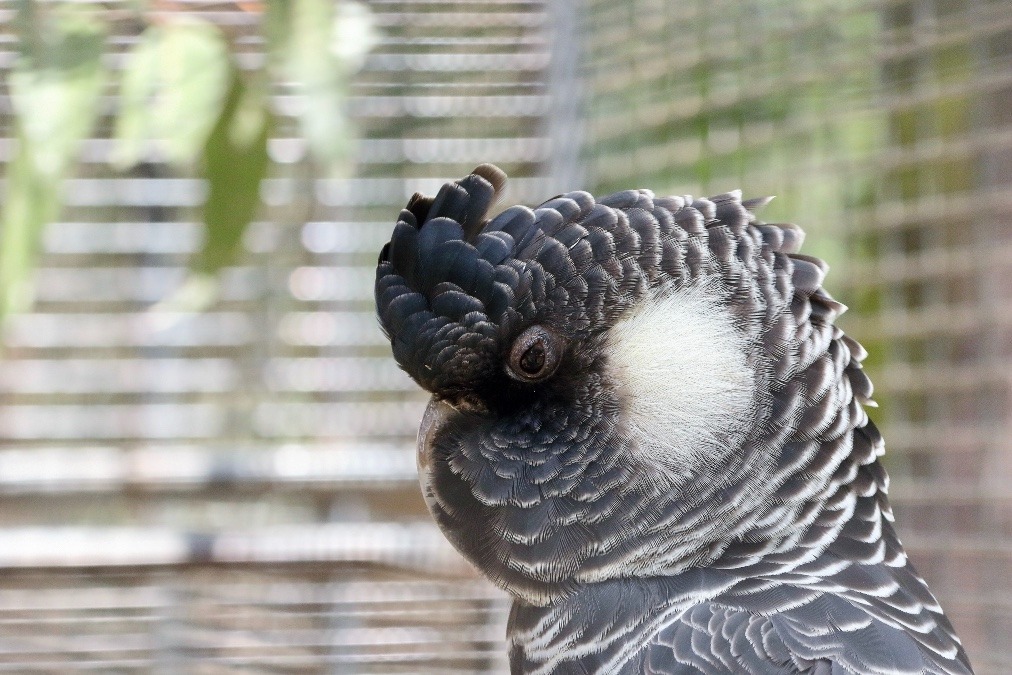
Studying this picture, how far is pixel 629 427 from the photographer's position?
2.77 ft

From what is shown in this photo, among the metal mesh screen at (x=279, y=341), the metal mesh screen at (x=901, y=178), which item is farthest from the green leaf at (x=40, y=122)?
the metal mesh screen at (x=901, y=178)

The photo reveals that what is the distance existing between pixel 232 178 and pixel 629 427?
0.48 m

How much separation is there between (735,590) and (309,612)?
78 cm

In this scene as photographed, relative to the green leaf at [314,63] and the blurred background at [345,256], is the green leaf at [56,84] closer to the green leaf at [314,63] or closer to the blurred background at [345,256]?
the blurred background at [345,256]

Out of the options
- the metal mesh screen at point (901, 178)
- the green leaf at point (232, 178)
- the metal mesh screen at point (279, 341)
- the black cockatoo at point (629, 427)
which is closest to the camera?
the black cockatoo at point (629, 427)

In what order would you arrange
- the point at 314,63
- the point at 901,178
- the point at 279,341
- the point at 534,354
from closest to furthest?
the point at 534,354, the point at 314,63, the point at 901,178, the point at 279,341

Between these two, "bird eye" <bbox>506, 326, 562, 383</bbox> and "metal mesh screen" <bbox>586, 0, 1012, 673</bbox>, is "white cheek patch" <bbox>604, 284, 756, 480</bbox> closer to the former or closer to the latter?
"bird eye" <bbox>506, 326, 562, 383</bbox>

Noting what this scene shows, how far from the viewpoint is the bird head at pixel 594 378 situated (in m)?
0.84

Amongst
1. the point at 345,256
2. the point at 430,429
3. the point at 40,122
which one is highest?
the point at 40,122

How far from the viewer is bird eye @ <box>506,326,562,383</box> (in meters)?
0.84

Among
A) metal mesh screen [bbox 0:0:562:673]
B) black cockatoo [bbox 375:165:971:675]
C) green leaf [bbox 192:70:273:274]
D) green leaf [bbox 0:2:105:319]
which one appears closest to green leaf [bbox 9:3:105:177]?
green leaf [bbox 0:2:105:319]

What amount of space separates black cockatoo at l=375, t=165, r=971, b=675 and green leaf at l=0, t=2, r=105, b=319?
318mm

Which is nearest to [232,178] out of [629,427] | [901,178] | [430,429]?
[430,429]

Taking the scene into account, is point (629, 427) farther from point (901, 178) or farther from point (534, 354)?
point (901, 178)
